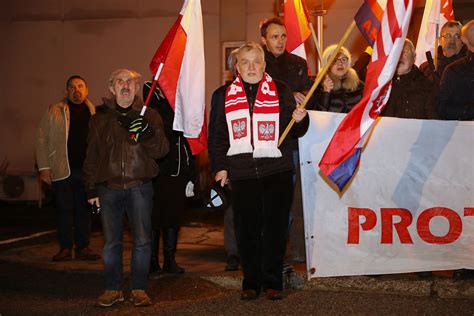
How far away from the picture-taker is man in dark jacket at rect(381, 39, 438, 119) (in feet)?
24.8

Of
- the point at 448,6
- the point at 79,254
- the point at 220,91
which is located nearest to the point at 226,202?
the point at 220,91

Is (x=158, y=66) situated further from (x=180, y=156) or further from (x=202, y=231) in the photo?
(x=202, y=231)

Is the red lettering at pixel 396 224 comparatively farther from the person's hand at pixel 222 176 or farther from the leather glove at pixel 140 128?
the leather glove at pixel 140 128

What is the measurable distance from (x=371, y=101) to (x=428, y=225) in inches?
56.3

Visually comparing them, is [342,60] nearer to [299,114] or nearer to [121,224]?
[299,114]

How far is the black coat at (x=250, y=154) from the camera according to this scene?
6.87m

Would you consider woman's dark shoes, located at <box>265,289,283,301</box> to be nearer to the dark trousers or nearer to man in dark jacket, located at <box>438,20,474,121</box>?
the dark trousers

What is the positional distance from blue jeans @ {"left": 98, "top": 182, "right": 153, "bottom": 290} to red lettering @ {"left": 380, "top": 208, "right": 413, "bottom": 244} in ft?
6.88

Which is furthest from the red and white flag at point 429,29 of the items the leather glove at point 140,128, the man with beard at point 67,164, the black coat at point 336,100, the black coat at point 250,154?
the man with beard at point 67,164

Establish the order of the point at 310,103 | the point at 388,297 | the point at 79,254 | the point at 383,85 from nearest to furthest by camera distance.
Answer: the point at 383,85
the point at 388,297
the point at 310,103
the point at 79,254

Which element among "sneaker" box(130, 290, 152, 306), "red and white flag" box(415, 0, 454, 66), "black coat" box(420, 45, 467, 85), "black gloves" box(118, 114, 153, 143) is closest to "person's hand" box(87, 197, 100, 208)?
"black gloves" box(118, 114, 153, 143)

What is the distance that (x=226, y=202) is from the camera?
23.7ft

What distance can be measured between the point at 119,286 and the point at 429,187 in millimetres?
2878

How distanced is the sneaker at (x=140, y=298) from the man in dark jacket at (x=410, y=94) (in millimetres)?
2785
